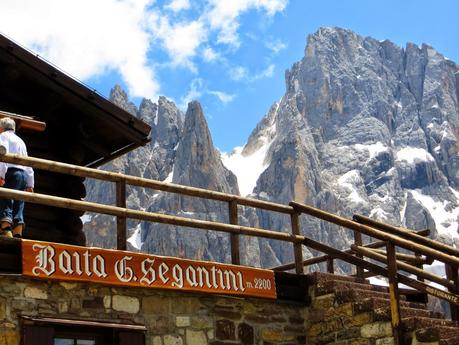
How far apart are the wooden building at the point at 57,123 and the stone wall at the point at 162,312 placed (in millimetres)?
3520

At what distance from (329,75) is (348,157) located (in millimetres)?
19007

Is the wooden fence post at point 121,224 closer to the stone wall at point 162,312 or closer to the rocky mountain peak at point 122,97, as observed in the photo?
the stone wall at point 162,312

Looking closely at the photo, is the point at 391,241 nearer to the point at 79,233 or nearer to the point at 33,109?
the point at 79,233

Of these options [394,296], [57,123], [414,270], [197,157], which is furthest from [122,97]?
[394,296]

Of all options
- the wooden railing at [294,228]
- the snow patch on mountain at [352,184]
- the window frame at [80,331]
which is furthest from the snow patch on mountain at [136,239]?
the window frame at [80,331]

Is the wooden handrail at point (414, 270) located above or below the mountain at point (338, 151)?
below

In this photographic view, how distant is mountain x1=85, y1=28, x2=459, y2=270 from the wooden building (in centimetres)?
11794

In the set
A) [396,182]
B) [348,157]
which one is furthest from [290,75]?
[396,182]

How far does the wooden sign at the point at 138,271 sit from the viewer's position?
870 cm

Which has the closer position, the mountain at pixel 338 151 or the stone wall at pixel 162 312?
the stone wall at pixel 162 312

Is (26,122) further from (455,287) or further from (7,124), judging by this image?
(455,287)

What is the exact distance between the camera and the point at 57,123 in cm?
1328

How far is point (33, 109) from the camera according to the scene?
514 inches

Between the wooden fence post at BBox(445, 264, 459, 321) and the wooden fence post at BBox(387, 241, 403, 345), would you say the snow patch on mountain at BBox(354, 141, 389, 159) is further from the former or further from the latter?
the wooden fence post at BBox(387, 241, 403, 345)
